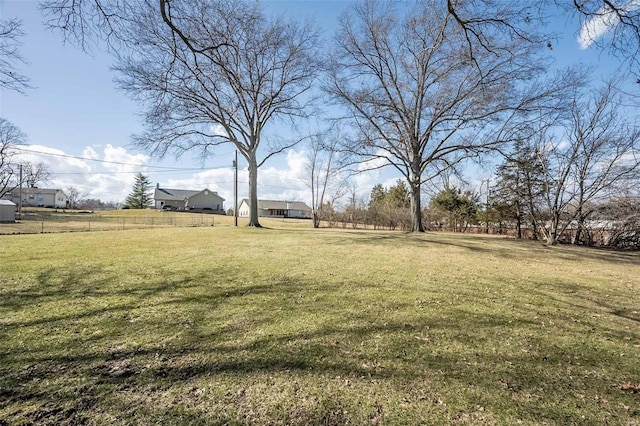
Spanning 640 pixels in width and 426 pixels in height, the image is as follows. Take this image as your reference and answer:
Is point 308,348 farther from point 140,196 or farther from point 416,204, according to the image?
point 140,196

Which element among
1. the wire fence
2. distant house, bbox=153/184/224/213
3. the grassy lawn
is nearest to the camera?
the grassy lawn

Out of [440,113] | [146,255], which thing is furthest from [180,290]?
[440,113]

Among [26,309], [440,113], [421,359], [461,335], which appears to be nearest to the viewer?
[421,359]

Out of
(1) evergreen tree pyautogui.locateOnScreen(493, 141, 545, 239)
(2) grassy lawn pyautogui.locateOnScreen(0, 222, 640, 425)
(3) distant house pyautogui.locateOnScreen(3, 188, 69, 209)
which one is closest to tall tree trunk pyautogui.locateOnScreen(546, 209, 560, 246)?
(1) evergreen tree pyautogui.locateOnScreen(493, 141, 545, 239)

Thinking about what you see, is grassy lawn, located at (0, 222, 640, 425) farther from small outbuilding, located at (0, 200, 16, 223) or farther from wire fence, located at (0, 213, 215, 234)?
small outbuilding, located at (0, 200, 16, 223)

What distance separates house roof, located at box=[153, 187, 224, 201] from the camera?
2581 inches

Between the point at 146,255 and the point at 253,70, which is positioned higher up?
the point at 253,70

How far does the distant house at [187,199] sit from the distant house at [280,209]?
8.19 meters

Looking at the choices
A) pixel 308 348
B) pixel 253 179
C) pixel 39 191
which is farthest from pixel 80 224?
pixel 39 191

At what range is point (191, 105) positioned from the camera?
1864 cm

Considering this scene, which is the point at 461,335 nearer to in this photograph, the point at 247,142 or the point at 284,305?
the point at 284,305

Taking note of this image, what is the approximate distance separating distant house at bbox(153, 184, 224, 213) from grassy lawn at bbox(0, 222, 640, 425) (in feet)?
211

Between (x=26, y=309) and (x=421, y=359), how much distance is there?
17.2ft

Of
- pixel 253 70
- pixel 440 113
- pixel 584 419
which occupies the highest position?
pixel 253 70
